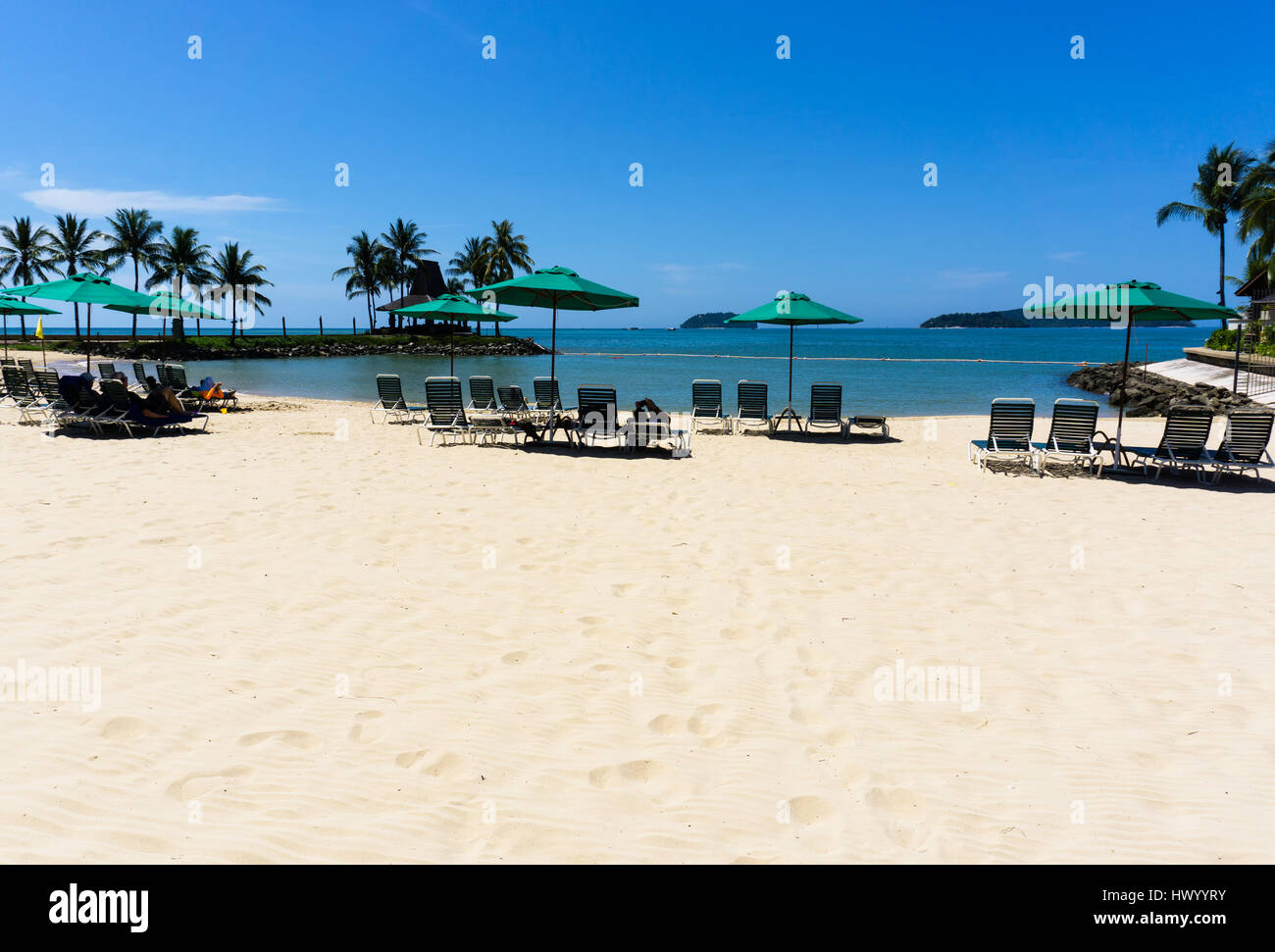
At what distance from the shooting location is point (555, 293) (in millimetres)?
10758

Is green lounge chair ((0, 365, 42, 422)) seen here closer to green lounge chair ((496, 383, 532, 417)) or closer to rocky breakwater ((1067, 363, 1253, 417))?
green lounge chair ((496, 383, 532, 417))

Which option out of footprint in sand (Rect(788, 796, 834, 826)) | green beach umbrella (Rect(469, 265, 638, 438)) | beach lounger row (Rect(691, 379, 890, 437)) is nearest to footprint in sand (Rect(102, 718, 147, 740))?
footprint in sand (Rect(788, 796, 834, 826))

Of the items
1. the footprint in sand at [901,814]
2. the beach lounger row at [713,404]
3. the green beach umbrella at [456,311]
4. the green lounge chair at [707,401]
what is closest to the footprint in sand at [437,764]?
the footprint in sand at [901,814]

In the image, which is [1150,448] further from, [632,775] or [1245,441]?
[632,775]

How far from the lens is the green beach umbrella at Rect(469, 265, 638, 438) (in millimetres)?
10078

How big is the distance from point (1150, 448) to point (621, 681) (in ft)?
31.7

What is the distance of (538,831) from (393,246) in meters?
67.6

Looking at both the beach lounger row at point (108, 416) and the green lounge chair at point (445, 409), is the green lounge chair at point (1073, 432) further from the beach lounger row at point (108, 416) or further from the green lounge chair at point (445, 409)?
the beach lounger row at point (108, 416)

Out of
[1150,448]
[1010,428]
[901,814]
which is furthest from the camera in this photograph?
[1010,428]

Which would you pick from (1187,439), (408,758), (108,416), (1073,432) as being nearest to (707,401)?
(1073,432)

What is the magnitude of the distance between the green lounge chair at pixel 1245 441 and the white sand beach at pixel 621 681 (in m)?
2.11
